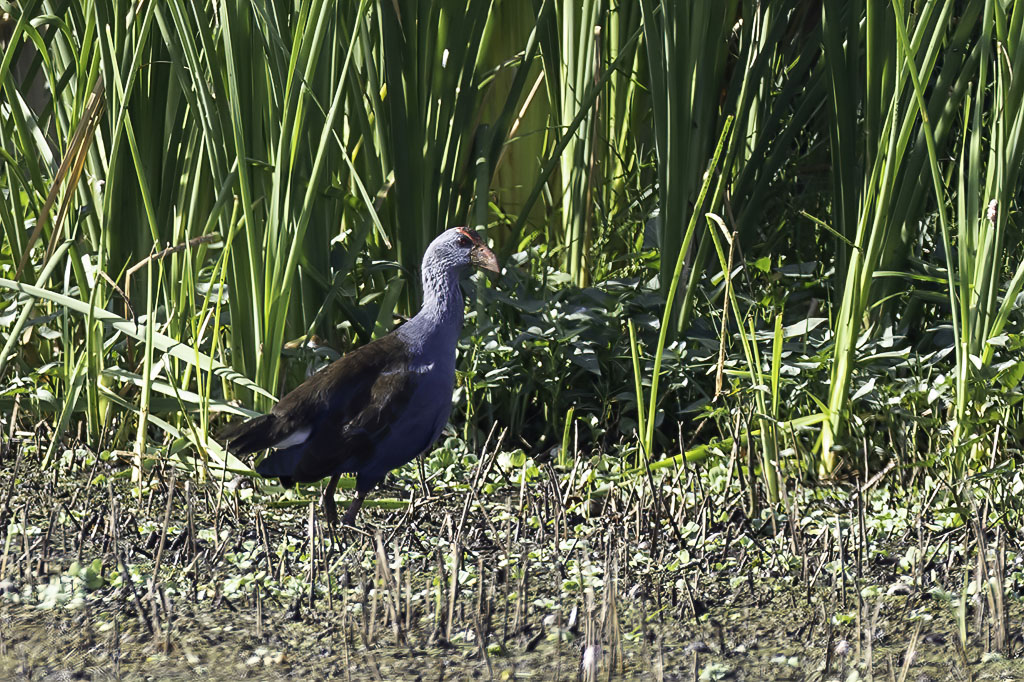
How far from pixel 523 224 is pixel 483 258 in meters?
0.47

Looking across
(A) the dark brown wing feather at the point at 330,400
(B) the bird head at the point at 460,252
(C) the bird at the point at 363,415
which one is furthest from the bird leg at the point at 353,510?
(B) the bird head at the point at 460,252

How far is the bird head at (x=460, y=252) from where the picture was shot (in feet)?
9.59

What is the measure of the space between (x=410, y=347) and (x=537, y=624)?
80 centimetres

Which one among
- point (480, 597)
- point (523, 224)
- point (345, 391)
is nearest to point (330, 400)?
point (345, 391)

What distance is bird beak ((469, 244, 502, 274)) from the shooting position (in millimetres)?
2936

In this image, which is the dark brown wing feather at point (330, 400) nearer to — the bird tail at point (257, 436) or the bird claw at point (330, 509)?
the bird tail at point (257, 436)

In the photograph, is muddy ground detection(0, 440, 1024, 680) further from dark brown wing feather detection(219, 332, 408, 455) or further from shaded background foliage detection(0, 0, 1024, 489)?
shaded background foliage detection(0, 0, 1024, 489)

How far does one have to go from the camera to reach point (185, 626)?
2.30 m

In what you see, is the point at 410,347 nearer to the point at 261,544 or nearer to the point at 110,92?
the point at 261,544

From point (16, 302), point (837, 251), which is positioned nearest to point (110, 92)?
point (16, 302)

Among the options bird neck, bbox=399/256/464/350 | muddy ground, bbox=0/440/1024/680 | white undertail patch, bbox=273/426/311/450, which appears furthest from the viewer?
bird neck, bbox=399/256/464/350

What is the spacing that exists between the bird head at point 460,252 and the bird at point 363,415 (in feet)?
0.35

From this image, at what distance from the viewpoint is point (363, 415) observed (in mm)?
2771

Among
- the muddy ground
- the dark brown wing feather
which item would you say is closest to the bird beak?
the dark brown wing feather
